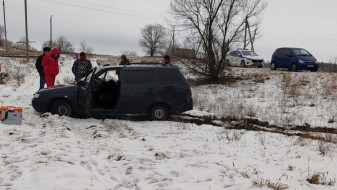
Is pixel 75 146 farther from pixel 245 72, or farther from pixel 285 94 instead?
pixel 245 72

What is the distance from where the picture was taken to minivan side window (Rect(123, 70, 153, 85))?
8.86m

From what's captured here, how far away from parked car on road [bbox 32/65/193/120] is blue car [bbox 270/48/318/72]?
12.8 meters

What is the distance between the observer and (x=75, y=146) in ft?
18.6

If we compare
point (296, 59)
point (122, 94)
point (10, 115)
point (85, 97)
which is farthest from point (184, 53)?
point (10, 115)

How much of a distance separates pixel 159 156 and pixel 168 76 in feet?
13.6

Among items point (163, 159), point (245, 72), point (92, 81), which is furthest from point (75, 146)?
point (245, 72)

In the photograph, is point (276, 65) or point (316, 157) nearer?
point (316, 157)

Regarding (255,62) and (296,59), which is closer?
(296,59)

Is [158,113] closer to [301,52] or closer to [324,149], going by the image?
[324,149]

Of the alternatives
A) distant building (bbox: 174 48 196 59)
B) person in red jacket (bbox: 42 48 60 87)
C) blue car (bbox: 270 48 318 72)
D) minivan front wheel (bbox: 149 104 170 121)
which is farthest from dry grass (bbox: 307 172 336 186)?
blue car (bbox: 270 48 318 72)

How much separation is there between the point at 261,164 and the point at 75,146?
3626 millimetres

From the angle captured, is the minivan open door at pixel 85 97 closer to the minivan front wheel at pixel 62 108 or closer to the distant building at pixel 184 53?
the minivan front wheel at pixel 62 108

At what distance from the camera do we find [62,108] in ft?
28.0

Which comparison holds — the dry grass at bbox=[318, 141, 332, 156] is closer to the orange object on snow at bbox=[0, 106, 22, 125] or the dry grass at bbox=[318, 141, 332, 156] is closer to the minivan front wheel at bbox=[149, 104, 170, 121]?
the minivan front wheel at bbox=[149, 104, 170, 121]
